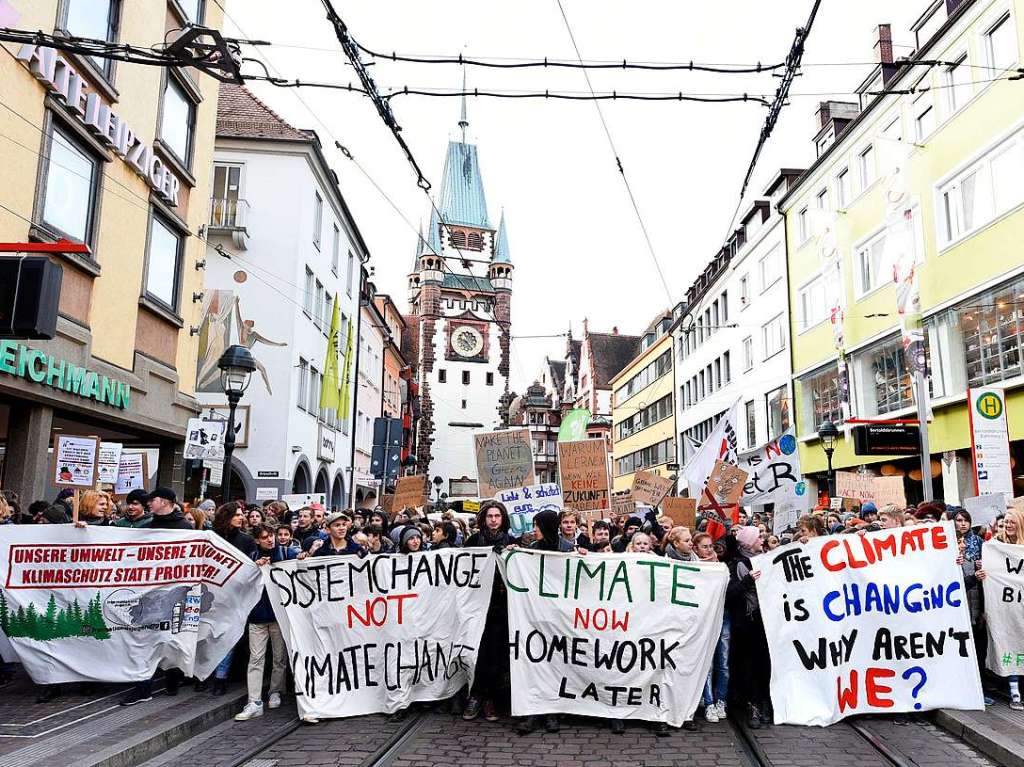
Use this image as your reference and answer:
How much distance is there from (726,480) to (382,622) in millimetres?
8083

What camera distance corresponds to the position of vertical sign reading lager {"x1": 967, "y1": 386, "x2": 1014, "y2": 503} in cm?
1307

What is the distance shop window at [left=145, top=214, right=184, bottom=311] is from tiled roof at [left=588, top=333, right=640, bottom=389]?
56.6m

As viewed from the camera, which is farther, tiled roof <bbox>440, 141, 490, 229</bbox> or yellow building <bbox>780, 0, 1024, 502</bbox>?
tiled roof <bbox>440, 141, 490, 229</bbox>

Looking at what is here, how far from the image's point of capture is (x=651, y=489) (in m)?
16.7

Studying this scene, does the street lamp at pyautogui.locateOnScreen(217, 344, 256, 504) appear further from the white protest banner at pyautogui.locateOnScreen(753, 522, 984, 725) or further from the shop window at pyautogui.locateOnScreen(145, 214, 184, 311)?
the white protest banner at pyautogui.locateOnScreen(753, 522, 984, 725)

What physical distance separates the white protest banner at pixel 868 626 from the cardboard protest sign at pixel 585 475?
5.99 metres

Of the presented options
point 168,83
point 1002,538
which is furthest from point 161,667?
point 168,83

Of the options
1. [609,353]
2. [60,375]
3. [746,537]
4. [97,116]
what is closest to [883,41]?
[97,116]

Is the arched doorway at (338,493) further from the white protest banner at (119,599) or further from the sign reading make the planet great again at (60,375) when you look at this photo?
the white protest banner at (119,599)

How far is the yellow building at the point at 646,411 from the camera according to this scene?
50938mm

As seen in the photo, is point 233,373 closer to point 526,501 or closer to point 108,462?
point 108,462

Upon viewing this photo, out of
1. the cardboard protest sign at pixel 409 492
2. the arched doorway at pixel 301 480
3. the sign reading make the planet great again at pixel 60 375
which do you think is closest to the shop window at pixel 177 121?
the sign reading make the planet great again at pixel 60 375

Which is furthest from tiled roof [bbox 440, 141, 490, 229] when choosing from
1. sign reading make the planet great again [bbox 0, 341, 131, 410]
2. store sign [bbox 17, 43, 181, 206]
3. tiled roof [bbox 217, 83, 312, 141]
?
sign reading make the planet great again [bbox 0, 341, 131, 410]

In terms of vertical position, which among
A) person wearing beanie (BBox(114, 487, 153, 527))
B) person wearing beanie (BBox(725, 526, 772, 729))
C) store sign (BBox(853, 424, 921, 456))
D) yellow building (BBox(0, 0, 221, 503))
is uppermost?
yellow building (BBox(0, 0, 221, 503))
